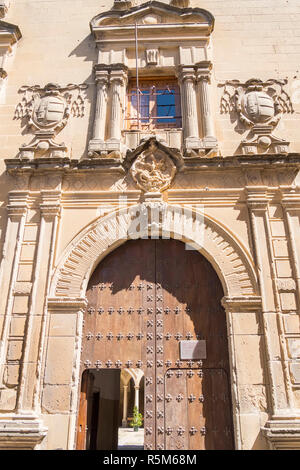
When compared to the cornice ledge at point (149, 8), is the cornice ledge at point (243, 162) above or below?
below

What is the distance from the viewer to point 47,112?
273 inches

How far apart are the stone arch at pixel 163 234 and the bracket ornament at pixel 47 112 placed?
1657mm

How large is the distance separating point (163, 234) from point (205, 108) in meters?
2.53

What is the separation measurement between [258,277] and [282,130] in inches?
112

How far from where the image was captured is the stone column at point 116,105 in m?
6.59

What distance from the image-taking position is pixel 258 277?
5523 millimetres

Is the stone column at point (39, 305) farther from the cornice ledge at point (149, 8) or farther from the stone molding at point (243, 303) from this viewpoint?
the cornice ledge at point (149, 8)

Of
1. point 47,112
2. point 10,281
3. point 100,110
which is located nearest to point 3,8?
point 47,112

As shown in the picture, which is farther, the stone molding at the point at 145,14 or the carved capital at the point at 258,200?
the stone molding at the point at 145,14

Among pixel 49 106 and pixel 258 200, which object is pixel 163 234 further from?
pixel 49 106

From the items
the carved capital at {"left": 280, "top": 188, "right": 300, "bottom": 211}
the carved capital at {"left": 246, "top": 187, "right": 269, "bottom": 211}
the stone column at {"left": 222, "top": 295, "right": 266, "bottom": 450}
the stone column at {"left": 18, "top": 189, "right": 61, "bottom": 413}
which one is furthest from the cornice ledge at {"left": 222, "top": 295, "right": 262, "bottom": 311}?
the stone column at {"left": 18, "top": 189, "right": 61, "bottom": 413}

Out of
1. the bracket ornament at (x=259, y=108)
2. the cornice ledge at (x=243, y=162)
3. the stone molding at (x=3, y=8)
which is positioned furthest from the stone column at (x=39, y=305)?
the stone molding at (x=3, y=8)

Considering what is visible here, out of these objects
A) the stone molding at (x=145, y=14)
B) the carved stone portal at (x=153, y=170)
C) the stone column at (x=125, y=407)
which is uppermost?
the stone molding at (x=145, y=14)
